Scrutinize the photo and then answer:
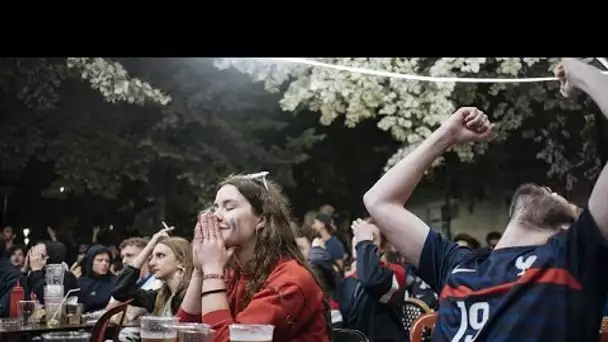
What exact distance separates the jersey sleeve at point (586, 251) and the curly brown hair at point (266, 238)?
1.75 feet

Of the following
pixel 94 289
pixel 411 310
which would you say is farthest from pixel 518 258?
pixel 94 289

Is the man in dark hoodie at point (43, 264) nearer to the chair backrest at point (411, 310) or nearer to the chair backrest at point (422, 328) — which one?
the chair backrest at point (411, 310)

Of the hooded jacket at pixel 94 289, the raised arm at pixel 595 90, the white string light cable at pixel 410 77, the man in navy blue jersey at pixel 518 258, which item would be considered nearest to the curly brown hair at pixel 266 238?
the man in navy blue jersey at pixel 518 258

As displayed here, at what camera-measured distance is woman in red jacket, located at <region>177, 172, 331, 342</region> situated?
152 centimetres

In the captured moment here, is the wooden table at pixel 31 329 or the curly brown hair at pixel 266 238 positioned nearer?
the curly brown hair at pixel 266 238

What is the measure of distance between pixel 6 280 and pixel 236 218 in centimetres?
213

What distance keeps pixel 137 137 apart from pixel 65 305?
1.11 m

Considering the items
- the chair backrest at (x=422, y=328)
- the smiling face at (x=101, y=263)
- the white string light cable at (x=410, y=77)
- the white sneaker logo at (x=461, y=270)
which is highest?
the white string light cable at (x=410, y=77)

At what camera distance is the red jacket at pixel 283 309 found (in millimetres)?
1501

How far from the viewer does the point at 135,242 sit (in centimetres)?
389

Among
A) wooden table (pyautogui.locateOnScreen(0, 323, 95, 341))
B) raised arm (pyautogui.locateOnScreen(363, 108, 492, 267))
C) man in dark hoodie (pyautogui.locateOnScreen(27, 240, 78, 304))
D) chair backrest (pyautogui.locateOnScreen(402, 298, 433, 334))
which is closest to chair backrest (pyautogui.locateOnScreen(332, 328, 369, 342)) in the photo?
raised arm (pyautogui.locateOnScreen(363, 108, 492, 267))

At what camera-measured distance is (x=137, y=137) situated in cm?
403

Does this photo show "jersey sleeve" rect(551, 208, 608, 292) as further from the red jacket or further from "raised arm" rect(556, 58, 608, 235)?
the red jacket
